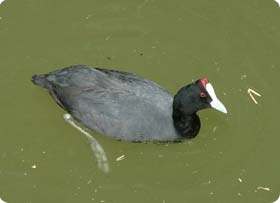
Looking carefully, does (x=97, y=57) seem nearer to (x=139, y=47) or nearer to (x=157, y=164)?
(x=139, y=47)

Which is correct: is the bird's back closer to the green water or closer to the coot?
the coot

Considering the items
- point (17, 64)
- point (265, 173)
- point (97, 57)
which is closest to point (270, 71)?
point (265, 173)

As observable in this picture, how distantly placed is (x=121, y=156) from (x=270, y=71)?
1.88m

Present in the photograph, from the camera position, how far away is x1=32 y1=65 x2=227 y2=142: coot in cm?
761

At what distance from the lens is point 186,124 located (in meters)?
7.75

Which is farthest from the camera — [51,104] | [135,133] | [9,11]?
[9,11]

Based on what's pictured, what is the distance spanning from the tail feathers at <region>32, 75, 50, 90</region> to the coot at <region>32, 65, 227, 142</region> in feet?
0.30

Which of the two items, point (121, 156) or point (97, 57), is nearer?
point (121, 156)

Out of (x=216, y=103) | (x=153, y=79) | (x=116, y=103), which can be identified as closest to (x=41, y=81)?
(x=116, y=103)

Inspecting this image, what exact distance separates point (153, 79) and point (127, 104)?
81 centimetres

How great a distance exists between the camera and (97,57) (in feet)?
27.9

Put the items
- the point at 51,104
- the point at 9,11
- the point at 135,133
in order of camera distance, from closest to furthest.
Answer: the point at 135,133 → the point at 51,104 → the point at 9,11

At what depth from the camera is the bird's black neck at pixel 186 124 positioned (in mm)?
7706

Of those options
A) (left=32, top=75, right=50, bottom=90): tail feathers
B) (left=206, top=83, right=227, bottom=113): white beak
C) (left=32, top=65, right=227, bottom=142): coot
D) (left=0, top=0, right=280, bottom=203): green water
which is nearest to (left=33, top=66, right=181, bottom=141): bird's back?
(left=32, top=65, right=227, bottom=142): coot
